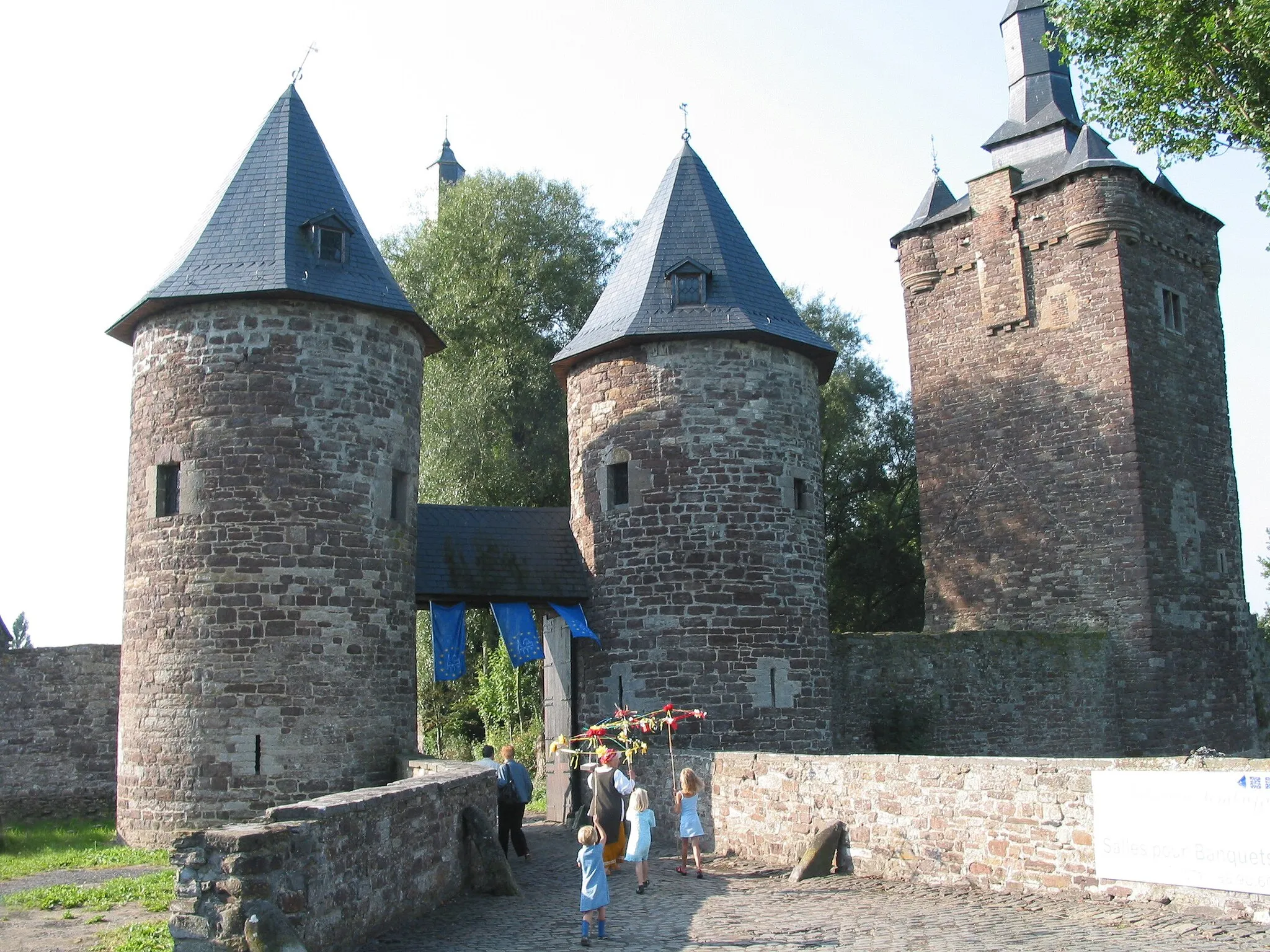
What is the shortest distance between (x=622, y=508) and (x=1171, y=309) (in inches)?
499

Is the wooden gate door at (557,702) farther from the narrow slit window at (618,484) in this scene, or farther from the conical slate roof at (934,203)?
the conical slate roof at (934,203)

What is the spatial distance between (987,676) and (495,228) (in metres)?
14.8

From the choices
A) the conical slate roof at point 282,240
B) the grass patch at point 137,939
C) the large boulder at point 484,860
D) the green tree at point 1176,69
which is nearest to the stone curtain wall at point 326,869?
the large boulder at point 484,860

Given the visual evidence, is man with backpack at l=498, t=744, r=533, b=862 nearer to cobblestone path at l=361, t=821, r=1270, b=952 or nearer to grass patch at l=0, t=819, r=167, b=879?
cobblestone path at l=361, t=821, r=1270, b=952

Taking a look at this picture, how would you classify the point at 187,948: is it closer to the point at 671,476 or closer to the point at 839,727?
the point at 671,476

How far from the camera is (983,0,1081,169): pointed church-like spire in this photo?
2483cm

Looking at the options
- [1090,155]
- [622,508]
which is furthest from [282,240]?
[1090,155]

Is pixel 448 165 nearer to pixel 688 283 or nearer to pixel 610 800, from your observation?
pixel 688 283

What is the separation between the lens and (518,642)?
1616 centimetres

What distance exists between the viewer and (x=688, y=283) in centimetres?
1695

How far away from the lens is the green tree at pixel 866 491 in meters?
30.2

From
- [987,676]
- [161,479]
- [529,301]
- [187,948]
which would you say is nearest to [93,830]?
[161,479]

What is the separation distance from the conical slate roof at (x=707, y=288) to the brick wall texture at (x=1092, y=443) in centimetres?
630

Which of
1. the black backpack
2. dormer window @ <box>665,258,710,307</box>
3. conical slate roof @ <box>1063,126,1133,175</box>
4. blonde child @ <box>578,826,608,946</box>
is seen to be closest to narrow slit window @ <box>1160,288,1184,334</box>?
conical slate roof @ <box>1063,126,1133,175</box>
